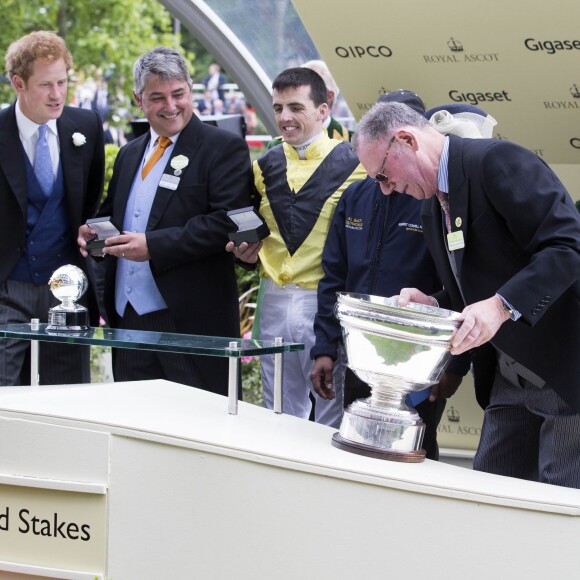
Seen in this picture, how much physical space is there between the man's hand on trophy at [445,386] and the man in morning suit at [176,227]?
3.12 ft

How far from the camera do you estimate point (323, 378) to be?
12.8ft

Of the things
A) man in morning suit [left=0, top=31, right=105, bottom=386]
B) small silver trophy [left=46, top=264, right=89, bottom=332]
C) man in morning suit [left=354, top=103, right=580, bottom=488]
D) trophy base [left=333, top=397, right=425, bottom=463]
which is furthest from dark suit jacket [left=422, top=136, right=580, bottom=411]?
man in morning suit [left=0, top=31, right=105, bottom=386]

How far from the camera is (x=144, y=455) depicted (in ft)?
8.50

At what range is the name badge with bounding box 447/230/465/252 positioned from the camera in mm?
2967

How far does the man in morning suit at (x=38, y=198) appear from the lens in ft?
14.5

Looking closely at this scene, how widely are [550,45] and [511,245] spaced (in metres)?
2.05

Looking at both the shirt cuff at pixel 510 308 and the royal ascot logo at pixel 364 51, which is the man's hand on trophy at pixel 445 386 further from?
the royal ascot logo at pixel 364 51

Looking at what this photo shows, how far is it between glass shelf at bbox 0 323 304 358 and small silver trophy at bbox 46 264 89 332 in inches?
1.6

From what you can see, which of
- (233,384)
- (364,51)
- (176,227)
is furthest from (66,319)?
(364,51)

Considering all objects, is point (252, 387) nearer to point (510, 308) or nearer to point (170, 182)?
point (170, 182)

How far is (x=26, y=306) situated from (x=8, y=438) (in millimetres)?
1855

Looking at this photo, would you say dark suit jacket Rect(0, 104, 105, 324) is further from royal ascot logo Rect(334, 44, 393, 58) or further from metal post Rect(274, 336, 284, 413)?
metal post Rect(274, 336, 284, 413)

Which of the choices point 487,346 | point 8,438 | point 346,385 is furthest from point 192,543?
point 346,385

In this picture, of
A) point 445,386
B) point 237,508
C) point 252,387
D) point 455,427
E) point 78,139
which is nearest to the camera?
point 237,508
